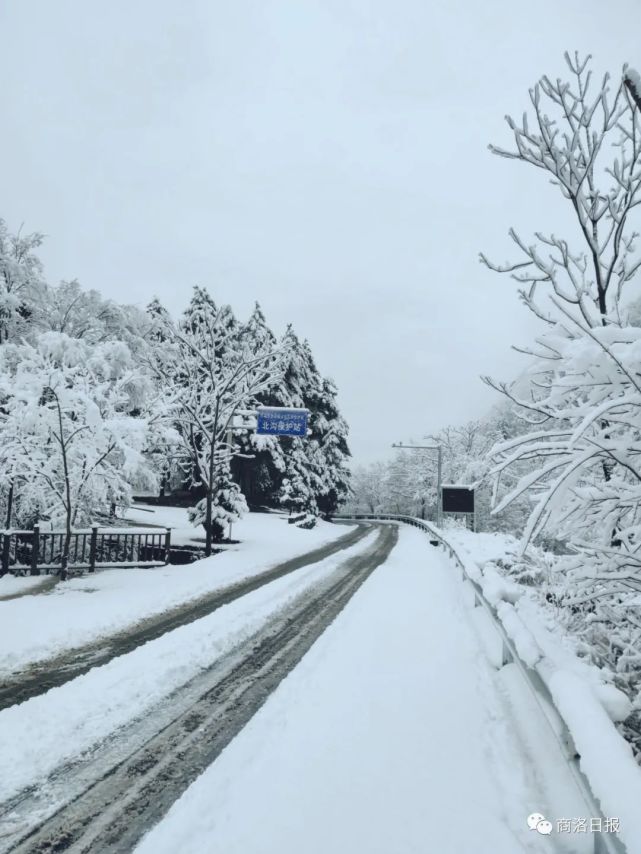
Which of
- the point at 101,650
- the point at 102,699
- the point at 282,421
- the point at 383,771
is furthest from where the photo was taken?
the point at 282,421

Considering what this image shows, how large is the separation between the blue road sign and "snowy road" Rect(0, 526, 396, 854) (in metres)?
11.7

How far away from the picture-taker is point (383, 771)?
3.80m

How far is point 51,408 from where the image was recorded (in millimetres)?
12711

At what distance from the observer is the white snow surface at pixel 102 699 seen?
3916mm

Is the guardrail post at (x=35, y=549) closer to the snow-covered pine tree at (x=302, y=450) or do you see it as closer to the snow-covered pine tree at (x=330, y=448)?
the snow-covered pine tree at (x=302, y=450)

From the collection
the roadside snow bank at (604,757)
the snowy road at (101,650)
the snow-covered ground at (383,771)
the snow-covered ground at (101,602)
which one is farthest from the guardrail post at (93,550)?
the roadside snow bank at (604,757)

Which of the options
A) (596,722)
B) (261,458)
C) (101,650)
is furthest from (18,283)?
(596,722)

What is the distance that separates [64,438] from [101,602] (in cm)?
542

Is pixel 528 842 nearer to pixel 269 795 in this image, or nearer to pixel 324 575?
pixel 269 795

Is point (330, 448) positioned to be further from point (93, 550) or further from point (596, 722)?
point (596, 722)

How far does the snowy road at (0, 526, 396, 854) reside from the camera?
317 cm

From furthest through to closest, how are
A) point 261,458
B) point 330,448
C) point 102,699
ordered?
point 330,448 → point 261,458 → point 102,699

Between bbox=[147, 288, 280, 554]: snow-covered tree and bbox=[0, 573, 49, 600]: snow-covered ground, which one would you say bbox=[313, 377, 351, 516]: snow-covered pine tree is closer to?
bbox=[147, 288, 280, 554]: snow-covered tree

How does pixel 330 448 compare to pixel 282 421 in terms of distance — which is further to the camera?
pixel 330 448
